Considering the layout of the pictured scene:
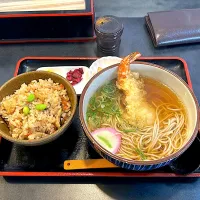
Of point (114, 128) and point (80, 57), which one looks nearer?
point (114, 128)

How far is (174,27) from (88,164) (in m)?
1.28

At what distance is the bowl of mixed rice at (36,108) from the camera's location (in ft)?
4.66

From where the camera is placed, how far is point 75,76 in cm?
179

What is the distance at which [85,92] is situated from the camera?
1.41 m

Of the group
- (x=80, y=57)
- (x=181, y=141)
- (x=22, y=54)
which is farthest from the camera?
(x=22, y=54)

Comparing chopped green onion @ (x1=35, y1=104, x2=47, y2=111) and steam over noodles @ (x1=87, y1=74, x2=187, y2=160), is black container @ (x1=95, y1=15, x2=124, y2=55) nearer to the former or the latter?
steam over noodles @ (x1=87, y1=74, x2=187, y2=160)

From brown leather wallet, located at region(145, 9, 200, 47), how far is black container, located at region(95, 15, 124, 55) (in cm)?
33

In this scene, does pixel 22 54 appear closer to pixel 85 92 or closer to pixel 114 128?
pixel 85 92

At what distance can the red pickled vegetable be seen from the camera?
1787 millimetres

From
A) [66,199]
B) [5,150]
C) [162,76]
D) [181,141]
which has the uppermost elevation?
[162,76]

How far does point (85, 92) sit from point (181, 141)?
55 centimetres

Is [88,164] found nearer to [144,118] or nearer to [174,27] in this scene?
[144,118]

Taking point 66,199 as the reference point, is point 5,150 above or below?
above

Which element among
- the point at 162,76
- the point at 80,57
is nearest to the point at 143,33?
the point at 80,57
